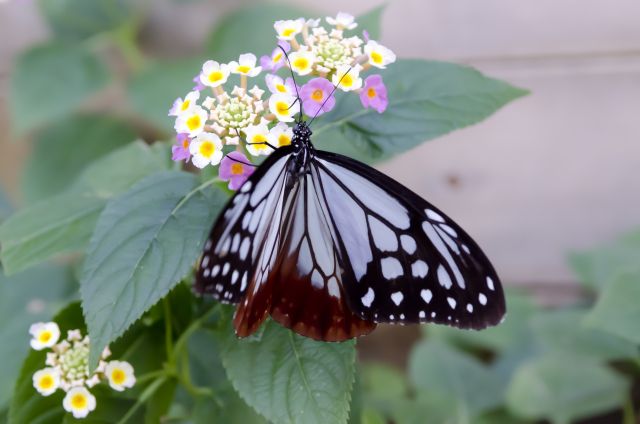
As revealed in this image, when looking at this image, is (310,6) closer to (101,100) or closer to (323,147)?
(101,100)

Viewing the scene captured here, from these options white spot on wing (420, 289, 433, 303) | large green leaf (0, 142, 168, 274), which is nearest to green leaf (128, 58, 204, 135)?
large green leaf (0, 142, 168, 274)

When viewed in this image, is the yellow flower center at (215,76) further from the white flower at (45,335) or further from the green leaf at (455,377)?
the green leaf at (455,377)

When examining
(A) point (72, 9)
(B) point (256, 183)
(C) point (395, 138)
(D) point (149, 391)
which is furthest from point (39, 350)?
(A) point (72, 9)

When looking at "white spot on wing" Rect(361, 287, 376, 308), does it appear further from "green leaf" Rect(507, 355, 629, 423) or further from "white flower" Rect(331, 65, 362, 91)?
"green leaf" Rect(507, 355, 629, 423)

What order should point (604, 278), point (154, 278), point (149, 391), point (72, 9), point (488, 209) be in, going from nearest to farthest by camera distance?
point (154, 278)
point (149, 391)
point (604, 278)
point (72, 9)
point (488, 209)

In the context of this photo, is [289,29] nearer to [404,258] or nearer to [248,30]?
[404,258]

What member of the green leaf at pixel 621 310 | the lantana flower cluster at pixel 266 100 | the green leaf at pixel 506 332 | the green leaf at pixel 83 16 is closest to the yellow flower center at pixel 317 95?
the lantana flower cluster at pixel 266 100
